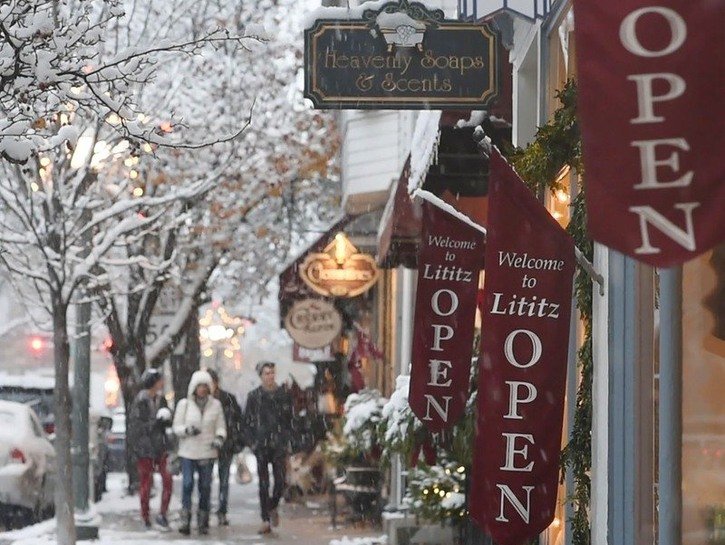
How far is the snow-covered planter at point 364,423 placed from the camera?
1341 cm

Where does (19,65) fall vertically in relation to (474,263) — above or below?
above

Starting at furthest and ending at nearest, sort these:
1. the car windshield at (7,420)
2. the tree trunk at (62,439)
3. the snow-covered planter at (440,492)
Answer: the car windshield at (7,420)
the tree trunk at (62,439)
the snow-covered planter at (440,492)

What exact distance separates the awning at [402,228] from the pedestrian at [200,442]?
2.48 metres

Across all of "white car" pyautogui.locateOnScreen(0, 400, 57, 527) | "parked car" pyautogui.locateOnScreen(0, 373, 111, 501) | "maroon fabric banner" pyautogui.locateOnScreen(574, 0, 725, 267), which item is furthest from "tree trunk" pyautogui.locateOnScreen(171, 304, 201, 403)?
"maroon fabric banner" pyautogui.locateOnScreen(574, 0, 725, 267)

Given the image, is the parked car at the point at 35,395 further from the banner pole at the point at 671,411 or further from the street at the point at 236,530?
the banner pole at the point at 671,411

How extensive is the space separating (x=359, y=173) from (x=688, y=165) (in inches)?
562

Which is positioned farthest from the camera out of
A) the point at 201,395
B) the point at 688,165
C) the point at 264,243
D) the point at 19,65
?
the point at 264,243

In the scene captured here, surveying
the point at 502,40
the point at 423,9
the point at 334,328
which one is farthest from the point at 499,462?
the point at 334,328

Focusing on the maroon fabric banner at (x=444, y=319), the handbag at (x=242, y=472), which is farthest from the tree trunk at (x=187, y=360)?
the maroon fabric banner at (x=444, y=319)

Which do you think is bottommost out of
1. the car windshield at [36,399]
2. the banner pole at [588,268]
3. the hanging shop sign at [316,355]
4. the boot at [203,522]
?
the boot at [203,522]

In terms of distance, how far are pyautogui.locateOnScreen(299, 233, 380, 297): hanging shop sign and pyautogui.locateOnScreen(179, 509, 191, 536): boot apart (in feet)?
17.5

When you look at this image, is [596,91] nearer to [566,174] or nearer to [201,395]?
[566,174]

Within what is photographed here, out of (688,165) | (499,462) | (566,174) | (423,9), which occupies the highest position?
(423,9)

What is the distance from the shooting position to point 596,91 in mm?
3635
